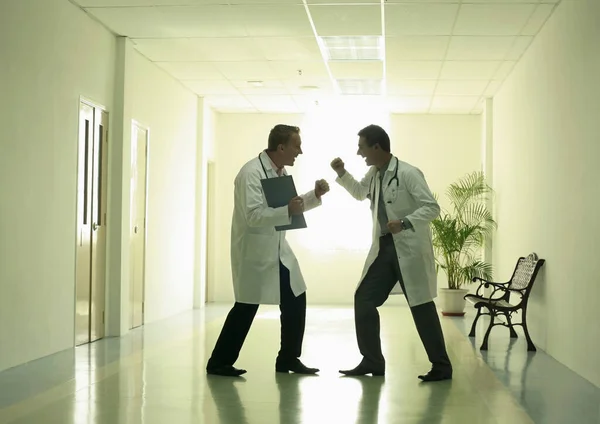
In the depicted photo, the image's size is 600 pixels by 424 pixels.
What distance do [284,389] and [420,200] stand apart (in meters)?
1.42

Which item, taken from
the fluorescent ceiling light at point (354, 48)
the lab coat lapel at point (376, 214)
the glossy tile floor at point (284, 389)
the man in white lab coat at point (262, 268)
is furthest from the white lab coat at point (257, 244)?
the fluorescent ceiling light at point (354, 48)

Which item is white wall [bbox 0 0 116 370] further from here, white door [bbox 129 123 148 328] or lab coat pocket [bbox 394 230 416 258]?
lab coat pocket [bbox 394 230 416 258]

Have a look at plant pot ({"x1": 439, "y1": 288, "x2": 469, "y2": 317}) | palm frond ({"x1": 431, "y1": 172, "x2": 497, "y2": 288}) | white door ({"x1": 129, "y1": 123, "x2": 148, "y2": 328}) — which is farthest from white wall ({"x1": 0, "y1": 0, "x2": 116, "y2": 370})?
palm frond ({"x1": 431, "y1": 172, "x2": 497, "y2": 288})

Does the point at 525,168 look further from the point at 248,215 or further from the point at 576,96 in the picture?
the point at 248,215

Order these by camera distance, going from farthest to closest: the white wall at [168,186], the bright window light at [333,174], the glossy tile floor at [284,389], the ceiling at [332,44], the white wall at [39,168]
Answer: the bright window light at [333,174]
the white wall at [168,186]
the ceiling at [332,44]
the white wall at [39,168]
the glossy tile floor at [284,389]

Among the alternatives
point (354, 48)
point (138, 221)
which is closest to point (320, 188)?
point (354, 48)

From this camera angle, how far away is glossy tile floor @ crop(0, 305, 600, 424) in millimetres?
3895

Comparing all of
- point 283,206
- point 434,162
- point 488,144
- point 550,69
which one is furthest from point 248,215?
point 434,162

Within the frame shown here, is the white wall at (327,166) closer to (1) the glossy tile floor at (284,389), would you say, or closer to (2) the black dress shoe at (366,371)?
(1) the glossy tile floor at (284,389)

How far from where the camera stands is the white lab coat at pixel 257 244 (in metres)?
4.79

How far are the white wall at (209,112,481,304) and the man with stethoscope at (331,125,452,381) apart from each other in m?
7.37

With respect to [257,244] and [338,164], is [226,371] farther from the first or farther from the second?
[338,164]

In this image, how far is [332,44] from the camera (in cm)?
827

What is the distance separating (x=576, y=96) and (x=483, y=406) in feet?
8.64
